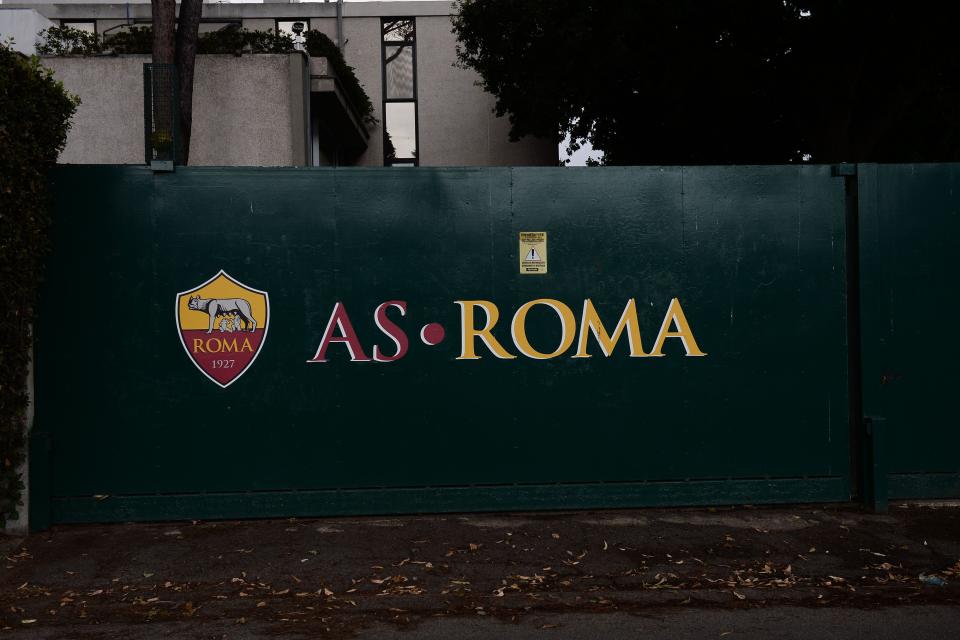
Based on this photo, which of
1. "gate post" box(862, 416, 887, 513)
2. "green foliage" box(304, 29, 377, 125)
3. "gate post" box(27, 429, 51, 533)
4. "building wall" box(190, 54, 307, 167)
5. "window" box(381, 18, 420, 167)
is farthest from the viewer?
"window" box(381, 18, 420, 167)

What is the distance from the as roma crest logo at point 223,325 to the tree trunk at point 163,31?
216 inches

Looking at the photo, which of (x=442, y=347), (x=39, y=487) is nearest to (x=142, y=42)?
(x=39, y=487)

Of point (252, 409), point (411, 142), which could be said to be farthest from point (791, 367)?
point (411, 142)

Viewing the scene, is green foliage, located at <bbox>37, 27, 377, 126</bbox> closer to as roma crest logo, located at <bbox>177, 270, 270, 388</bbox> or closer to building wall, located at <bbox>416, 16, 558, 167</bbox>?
as roma crest logo, located at <bbox>177, 270, 270, 388</bbox>

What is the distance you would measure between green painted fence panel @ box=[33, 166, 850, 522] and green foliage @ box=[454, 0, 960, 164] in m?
10.1

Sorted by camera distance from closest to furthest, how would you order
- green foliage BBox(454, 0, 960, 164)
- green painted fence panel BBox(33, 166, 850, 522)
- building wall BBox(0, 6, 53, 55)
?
green painted fence panel BBox(33, 166, 850, 522)
building wall BBox(0, 6, 53, 55)
green foliage BBox(454, 0, 960, 164)

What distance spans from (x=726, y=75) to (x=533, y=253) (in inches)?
512

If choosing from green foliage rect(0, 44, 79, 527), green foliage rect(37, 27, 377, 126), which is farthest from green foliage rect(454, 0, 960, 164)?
green foliage rect(0, 44, 79, 527)

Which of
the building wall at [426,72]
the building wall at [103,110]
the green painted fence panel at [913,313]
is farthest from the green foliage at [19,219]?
the building wall at [426,72]

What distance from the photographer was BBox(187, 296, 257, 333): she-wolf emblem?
6289 millimetres

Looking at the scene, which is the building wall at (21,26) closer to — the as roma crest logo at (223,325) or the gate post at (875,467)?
the as roma crest logo at (223,325)

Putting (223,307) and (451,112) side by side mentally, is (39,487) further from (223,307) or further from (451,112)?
(451,112)

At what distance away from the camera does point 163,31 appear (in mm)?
10625

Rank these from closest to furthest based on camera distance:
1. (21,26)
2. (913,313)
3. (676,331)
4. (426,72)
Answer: (676,331), (913,313), (21,26), (426,72)
